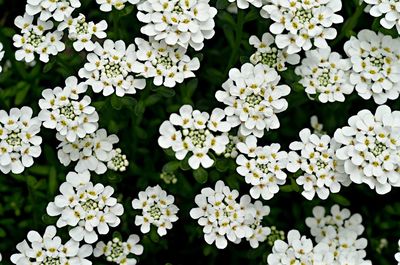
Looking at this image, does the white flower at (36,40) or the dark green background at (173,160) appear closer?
the white flower at (36,40)

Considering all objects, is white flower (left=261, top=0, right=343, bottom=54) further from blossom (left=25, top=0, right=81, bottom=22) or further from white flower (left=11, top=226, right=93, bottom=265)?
white flower (left=11, top=226, right=93, bottom=265)

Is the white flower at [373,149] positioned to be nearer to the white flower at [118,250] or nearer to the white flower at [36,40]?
the white flower at [118,250]

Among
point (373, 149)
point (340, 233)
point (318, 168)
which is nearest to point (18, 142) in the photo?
point (318, 168)

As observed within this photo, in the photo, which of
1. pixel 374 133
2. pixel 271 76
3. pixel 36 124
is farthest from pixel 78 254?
pixel 374 133

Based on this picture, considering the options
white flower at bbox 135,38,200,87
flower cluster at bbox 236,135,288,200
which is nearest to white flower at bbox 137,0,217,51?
white flower at bbox 135,38,200,87

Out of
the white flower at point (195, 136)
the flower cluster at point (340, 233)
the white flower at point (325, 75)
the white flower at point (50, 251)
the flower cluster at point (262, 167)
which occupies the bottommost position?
the flower cluster at point (340, 233)

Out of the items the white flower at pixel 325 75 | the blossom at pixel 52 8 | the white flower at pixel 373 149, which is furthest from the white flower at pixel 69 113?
the white flower at pixel 373 149

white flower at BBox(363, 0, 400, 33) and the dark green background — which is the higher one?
white flower at BBox(363, 0, 400, 33)
